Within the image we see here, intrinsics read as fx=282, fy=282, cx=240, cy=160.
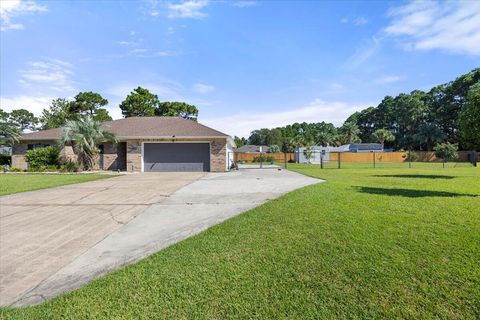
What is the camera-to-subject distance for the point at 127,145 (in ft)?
70.2

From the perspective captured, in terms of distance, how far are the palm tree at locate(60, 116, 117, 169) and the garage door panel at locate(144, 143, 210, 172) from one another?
9.53ft

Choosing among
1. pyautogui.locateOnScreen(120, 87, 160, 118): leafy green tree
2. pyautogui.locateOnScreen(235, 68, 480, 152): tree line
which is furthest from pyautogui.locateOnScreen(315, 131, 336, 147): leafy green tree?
pyautogui.locateOnScreen(120, 87, 160, 118): leafy green tree

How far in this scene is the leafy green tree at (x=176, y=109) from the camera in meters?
41.0

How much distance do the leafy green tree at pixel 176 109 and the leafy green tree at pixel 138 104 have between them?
152cm

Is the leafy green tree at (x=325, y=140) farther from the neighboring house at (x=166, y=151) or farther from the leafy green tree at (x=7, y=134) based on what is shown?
the leafy green tree at (x=7, y=134)

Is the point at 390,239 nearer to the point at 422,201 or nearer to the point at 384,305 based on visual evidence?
the point at 384,305

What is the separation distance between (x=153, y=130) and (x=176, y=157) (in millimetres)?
3024

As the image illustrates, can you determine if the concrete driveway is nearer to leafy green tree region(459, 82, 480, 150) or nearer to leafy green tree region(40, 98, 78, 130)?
leafy green tree region(459, 82, 480, 150)

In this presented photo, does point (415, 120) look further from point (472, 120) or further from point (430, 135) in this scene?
point (472, 120)

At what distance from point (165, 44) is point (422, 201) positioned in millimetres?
12236

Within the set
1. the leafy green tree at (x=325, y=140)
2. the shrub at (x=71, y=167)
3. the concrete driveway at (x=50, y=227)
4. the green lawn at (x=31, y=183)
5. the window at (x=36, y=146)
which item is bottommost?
the concrete driveway at (x=50, y=227)

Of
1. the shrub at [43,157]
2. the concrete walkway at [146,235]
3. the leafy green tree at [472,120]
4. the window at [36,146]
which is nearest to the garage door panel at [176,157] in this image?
the shrub at [43,157]

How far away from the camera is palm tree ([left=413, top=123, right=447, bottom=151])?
2073 inches

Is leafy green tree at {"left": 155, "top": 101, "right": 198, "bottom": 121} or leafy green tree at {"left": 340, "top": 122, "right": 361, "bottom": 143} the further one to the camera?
leafy green tree at {"left": 340, "top": 122, "right": 361, "bottom": 143}
